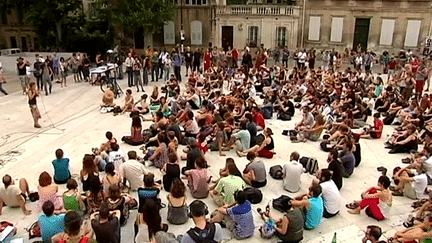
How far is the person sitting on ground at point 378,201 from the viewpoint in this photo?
7.49 metres

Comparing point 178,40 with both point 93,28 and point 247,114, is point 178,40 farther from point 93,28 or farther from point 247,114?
point 247,114

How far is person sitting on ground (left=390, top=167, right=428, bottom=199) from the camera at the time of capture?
27.3 feet

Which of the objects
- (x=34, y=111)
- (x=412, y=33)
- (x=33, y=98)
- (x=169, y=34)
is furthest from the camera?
(x=169, y=34)

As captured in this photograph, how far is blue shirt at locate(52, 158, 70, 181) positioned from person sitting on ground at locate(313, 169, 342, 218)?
216 inches

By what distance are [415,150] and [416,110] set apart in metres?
2.38

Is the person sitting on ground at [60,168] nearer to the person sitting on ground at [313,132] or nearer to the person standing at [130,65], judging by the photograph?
the person sitting on ground at [313,132]

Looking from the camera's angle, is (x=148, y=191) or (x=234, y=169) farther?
(x=234, y=169)

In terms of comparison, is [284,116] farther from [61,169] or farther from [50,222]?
[50,222]

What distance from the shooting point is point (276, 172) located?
30.7 ft

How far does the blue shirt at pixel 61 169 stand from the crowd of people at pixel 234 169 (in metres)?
0.02

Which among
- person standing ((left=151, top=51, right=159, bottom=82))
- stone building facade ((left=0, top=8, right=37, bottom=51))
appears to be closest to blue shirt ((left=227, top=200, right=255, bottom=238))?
person standing ((left=151, top=51, right=159, bottom=82))

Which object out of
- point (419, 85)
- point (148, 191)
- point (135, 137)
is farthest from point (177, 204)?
point (419, 85)

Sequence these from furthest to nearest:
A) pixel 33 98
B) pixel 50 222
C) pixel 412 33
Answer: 1. pixel 412 33
2. pixel 33 98
3. pixel 50 222

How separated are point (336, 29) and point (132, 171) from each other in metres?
25.9
